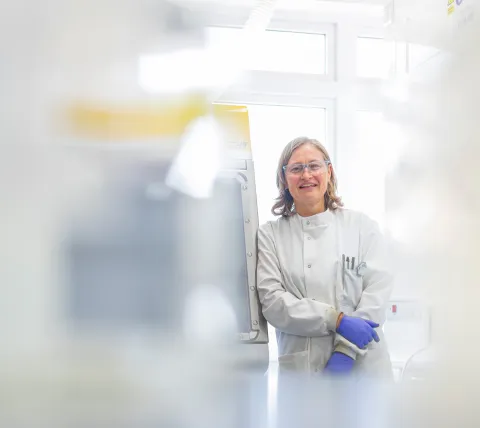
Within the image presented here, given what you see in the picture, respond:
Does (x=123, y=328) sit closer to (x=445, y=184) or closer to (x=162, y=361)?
(x=162, y=361)

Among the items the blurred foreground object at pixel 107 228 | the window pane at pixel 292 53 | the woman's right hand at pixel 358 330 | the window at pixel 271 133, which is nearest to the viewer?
the blurred foreground object at pixel 107 228

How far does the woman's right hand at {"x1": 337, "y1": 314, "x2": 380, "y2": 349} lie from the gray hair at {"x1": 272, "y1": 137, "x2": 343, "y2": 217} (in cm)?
36

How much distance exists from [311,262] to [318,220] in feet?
0.38

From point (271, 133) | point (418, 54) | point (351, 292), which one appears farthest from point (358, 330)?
point (271, 133)

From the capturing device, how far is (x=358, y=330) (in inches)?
37.2

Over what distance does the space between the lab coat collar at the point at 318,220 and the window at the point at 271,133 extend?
0.73m

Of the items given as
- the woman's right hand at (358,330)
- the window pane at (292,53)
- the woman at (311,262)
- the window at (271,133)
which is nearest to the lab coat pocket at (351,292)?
the woman at (311,262)

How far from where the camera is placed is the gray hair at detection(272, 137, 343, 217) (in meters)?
1.32

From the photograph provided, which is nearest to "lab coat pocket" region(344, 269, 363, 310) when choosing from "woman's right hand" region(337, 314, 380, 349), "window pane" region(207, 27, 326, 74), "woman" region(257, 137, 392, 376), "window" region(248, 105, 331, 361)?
"woman" region(257, 137, 392, 376)

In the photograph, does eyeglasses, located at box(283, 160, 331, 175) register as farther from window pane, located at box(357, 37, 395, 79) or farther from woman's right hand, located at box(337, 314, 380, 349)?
window pane, located at box(357, 37, 395, 79)

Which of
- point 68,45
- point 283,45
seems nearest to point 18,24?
point 68,45

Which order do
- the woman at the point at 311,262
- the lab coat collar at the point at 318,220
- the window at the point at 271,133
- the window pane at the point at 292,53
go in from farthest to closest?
1. the window pane at the point at 292,53
2. the window at the point at 271,133
3. the lab coat collar at the point at 318,220
4. the woman at the point at 311,262

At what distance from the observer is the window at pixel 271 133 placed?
205 centimetres

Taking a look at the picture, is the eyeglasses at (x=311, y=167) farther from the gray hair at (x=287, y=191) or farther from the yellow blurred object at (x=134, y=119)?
the yellow blurred object at (x=134, y=119)
